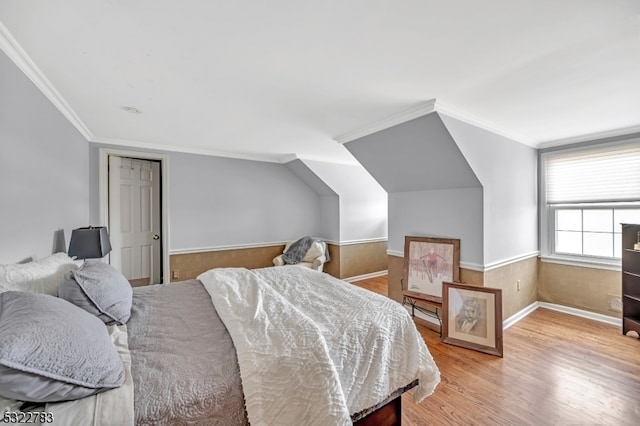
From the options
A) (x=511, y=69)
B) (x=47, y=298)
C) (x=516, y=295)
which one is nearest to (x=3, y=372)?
(x=47, y=298)

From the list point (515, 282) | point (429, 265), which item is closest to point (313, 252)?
point (429, 265)

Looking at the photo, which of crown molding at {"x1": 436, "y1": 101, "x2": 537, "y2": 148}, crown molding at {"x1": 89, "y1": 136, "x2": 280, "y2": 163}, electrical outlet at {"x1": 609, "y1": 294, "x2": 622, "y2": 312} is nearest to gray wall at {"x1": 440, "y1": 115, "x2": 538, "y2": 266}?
crown molding at {"x1": 436, "y1": 101, "x2": 537, "y2": 148}

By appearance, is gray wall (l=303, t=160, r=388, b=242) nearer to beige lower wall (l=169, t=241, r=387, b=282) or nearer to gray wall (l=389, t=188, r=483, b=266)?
beige lower wall (l=169, t=241, r=387, b=282)

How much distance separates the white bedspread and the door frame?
2062mm

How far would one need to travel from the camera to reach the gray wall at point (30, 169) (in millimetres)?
1438

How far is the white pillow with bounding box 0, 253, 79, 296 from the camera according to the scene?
121 cm

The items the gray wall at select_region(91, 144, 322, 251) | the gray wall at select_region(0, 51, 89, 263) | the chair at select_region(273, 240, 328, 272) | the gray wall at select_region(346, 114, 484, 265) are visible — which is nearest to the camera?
the gray wall at select_region(0, 51, 89, 263)

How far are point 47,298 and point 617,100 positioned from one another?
382 centimetres

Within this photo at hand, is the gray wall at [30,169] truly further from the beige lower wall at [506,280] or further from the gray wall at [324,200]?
the beige lower wall at [506,280]

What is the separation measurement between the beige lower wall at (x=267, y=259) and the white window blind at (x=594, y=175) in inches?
110

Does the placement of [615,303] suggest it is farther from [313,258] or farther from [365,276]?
[313,258]

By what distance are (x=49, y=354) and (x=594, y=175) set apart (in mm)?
4656

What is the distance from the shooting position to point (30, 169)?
1682 mm

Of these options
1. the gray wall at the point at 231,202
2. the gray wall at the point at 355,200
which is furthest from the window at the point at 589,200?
the gray wall at the point at 231,202
